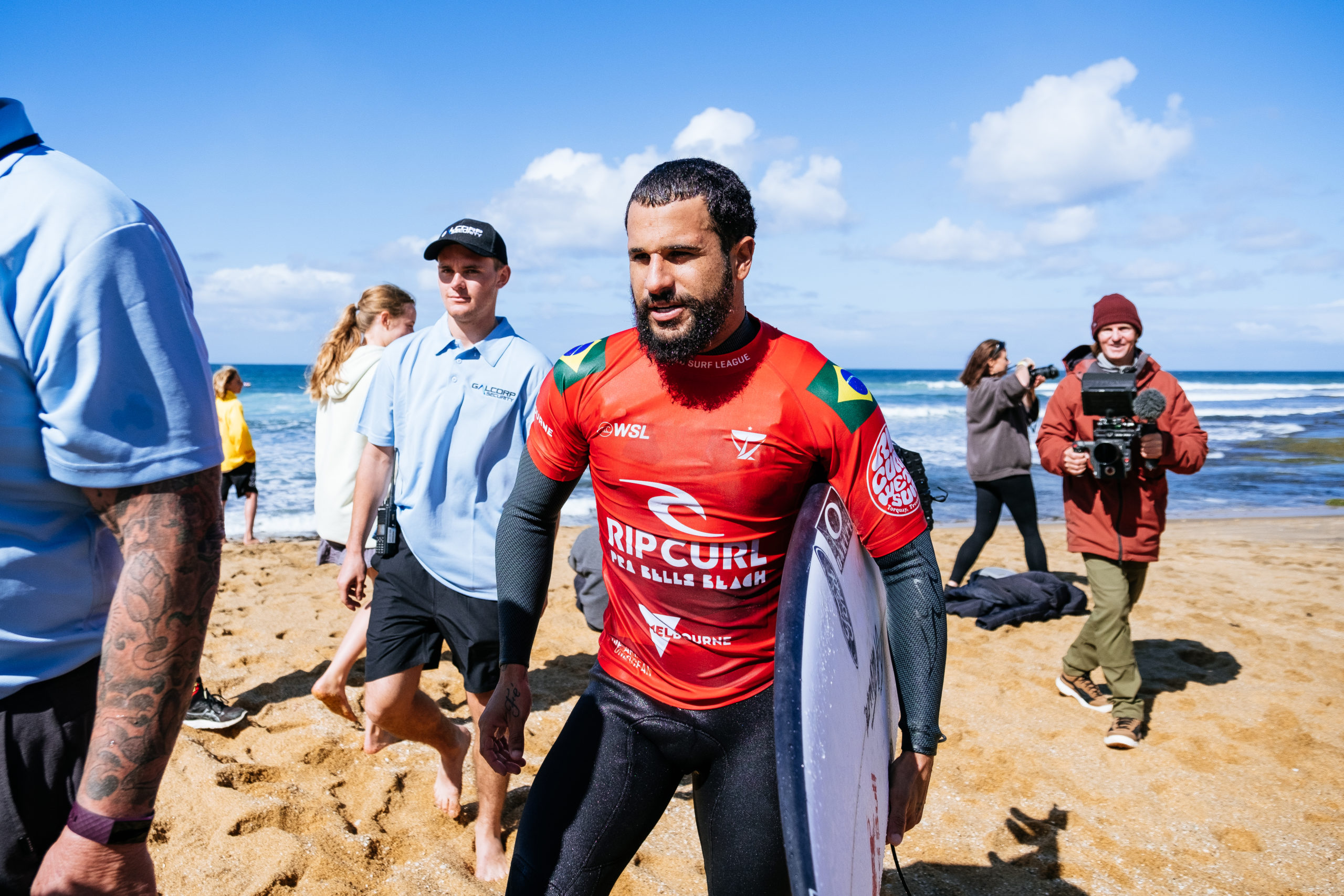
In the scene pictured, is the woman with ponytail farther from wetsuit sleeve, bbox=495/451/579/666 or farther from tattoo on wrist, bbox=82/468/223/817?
tattoo on wrist, bbox=82/468/223/817

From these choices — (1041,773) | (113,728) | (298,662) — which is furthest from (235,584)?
(113,728)

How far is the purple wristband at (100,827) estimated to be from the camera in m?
1.14

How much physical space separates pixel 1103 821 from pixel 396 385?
3655mm

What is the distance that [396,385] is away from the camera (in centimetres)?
351

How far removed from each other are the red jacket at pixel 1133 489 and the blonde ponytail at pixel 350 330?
365 cm

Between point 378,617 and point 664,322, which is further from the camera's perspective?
point 378,617

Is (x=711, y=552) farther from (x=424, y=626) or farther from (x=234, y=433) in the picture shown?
(x=234, y=433)

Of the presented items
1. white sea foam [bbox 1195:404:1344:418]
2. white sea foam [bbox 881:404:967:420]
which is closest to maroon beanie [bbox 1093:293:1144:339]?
white sea foam [bbox 881:404:967:420]

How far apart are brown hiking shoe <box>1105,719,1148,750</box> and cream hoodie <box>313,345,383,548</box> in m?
4.26

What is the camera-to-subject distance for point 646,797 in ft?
6.86

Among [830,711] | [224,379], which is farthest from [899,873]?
[224,379]

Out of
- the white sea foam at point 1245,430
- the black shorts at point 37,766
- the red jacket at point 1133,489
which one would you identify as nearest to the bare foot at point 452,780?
the black shorts at point 37,766

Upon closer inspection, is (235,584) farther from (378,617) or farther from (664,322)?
(664,322)

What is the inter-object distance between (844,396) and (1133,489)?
3406 mm
